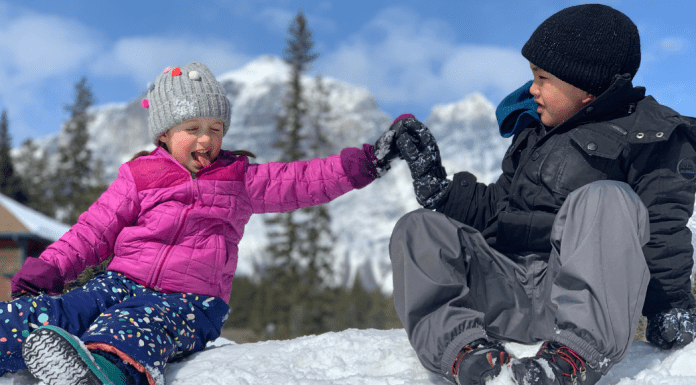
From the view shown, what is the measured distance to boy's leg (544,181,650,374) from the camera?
1.80 meters

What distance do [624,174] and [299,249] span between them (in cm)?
2390

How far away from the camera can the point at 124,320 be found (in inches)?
93.7

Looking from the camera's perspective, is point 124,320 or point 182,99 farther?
point 182,99

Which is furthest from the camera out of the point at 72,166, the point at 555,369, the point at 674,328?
the point at 72,166

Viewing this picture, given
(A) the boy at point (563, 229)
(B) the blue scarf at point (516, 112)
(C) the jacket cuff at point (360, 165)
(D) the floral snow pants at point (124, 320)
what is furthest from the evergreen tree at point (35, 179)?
(A) the boy at point (563, 229)

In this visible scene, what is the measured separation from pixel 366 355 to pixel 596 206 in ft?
3.85

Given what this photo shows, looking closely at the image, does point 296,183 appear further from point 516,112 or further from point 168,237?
point 516,112

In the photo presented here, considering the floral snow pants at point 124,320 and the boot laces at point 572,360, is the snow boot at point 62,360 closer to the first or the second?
the floral snow pants at point 124,320

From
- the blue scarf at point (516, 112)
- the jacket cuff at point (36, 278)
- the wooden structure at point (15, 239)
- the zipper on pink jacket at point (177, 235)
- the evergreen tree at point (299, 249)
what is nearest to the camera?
the jacket cuff at point (36, 278)

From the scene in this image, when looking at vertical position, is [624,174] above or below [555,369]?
above

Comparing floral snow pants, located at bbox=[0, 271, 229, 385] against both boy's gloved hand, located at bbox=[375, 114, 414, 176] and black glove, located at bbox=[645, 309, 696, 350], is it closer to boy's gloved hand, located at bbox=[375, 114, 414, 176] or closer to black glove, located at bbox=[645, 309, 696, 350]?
boy's gloved hand, located at bbox=[375, 114, 414, 176]

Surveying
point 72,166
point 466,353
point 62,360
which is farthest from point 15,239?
point 72,166

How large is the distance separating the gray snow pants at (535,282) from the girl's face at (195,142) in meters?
1.43

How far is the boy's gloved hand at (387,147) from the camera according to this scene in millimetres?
2850
